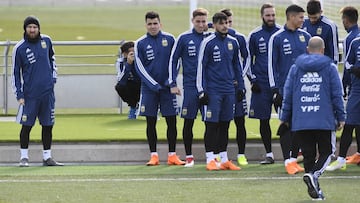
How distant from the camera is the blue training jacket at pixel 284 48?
14578mm

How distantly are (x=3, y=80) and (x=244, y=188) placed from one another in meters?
12.5

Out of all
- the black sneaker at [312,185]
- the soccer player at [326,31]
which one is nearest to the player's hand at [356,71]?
the soccer player at [326,31]

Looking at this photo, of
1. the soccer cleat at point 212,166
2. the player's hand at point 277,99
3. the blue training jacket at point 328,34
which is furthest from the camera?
the blue training jacket at point 328,34

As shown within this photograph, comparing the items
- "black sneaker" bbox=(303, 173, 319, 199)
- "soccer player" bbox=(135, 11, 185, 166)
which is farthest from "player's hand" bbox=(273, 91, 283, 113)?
"black sneaker" bbox=(303, 173, 319, 199)

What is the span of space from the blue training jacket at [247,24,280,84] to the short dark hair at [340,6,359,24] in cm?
104

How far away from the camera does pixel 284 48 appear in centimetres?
1462

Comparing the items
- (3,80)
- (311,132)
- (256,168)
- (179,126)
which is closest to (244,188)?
(311,132)

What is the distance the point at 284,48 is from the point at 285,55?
0.10m

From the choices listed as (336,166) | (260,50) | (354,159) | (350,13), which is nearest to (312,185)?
(336,166)

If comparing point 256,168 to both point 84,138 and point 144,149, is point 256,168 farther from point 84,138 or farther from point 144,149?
point 84,138

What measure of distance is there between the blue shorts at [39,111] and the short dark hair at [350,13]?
4.16 m

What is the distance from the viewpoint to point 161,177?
14.0 m

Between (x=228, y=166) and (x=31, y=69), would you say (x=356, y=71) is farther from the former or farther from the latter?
(x=31, y=69)

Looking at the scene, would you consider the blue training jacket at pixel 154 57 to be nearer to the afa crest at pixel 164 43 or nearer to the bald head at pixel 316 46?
the afa crest at pixel 164 43
